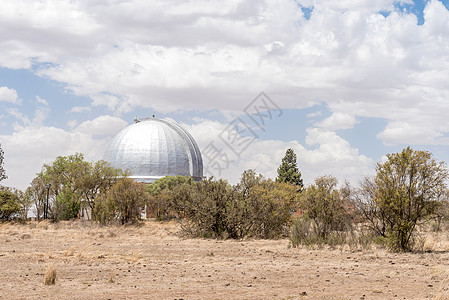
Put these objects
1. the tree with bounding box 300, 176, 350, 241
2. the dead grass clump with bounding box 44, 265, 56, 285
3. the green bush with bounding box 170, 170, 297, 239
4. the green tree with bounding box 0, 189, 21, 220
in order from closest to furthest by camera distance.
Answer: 1. the dead grass clump with bounding box 44, 265, 56, 285
2. the tree with bounding box 300, 176, 350, 241
3. the green bush with bounding box 170, 170, 297, 239
4. the green tree with bounding box 0, 189, 21, 220

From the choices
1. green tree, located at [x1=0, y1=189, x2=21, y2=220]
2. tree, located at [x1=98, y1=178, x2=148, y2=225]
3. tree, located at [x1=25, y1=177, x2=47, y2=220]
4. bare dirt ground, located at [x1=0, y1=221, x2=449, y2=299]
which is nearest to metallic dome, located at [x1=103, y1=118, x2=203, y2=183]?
tree, located at [x1=25, y1=177, x2=47, y2=220]

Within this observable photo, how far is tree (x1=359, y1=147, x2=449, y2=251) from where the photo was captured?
57.7 ft

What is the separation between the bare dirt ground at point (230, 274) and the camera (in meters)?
10.3

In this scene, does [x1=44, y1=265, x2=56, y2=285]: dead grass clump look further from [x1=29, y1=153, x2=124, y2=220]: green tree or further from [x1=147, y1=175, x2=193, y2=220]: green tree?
[x1=29, y1=153, x2=124, y2=220]: green tree

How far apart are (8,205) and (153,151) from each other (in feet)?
111

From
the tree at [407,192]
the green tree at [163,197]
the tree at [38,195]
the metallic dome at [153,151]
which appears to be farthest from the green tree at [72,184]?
the tree at [407,192]

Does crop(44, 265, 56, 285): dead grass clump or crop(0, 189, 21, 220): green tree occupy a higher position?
crop(0, 189, 21, 220): green tree

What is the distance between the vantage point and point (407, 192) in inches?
701

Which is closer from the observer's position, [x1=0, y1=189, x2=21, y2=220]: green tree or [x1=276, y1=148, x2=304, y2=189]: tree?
[x1=0, y1=189, x2=21, y2=220]: green tree

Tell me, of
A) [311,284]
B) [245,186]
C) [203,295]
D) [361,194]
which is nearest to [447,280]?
[311,284]

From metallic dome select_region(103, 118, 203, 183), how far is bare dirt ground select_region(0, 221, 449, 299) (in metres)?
55.4

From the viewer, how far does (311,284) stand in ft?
37.4

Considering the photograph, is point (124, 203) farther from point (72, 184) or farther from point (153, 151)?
point (153, 151)

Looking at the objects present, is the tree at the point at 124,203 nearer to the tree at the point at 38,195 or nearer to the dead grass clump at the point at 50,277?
the tree at the point at 38,195
